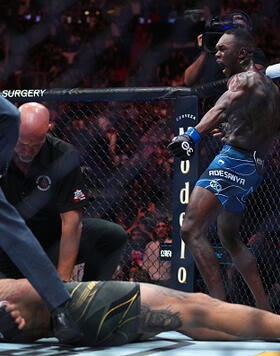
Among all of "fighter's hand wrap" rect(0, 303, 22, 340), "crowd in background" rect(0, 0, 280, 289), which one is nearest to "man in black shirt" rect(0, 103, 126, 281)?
"fighter's hand wrap" rect(0, 303, 22, 340)

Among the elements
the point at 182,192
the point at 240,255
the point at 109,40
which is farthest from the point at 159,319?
the point at 109,40

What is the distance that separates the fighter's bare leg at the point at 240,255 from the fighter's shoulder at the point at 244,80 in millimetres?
462

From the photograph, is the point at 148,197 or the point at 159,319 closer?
the point at 159,319

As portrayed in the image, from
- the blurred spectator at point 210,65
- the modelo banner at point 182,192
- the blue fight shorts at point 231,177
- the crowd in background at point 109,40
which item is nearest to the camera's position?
the blue fight shorts at point 231,177

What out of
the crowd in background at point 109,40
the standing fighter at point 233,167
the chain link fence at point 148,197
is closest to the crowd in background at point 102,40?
the crowd in background at point 109,40

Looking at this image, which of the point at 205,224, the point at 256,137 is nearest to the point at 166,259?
the point at 205,224

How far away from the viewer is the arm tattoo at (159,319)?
1451 millimetres

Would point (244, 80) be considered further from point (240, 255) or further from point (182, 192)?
point (240, 255)

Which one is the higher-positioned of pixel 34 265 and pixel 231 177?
pixel 34 265

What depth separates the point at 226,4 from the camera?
4.86m

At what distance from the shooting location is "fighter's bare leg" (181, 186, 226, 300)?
6.50ft

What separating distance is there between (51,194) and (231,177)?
2.15 ft

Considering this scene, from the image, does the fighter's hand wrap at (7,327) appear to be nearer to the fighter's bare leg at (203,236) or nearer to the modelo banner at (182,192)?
the fighter's bare leg at (203,236)

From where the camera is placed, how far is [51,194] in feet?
6.84
